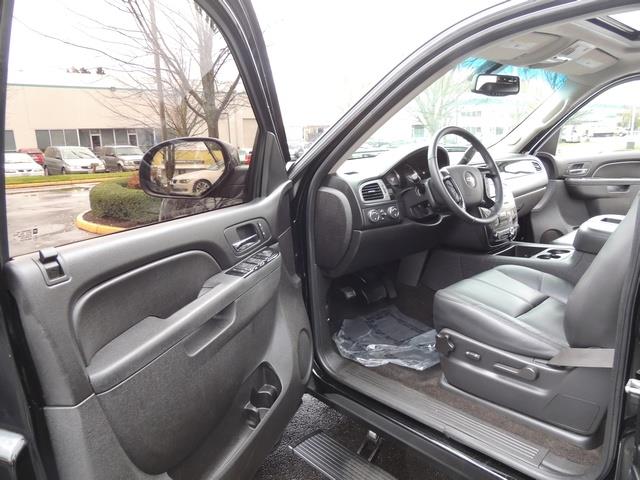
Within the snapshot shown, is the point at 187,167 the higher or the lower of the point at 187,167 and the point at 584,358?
the higher

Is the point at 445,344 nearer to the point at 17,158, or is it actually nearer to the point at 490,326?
the point at 490,326

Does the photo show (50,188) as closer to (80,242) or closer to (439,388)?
(80,242)

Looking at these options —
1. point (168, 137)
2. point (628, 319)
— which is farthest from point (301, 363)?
point (628, 319)

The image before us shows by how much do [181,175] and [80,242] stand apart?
18.0 inches

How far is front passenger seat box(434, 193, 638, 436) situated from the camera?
1267 mm

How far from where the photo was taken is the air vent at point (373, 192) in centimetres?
200

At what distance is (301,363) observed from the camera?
65.0 inches

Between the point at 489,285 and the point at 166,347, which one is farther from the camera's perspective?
the point at 489,285

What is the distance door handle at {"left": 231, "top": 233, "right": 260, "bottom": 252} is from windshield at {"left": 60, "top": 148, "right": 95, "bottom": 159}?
0.51m

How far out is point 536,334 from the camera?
1.53m

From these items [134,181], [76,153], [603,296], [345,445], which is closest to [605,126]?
[603,296]

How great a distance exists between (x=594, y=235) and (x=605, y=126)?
1.56 meters

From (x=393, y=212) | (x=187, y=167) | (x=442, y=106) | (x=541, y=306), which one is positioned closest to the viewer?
(x=187, y=167)

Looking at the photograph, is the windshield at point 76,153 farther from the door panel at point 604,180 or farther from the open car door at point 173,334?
the door panel at point 604,180
